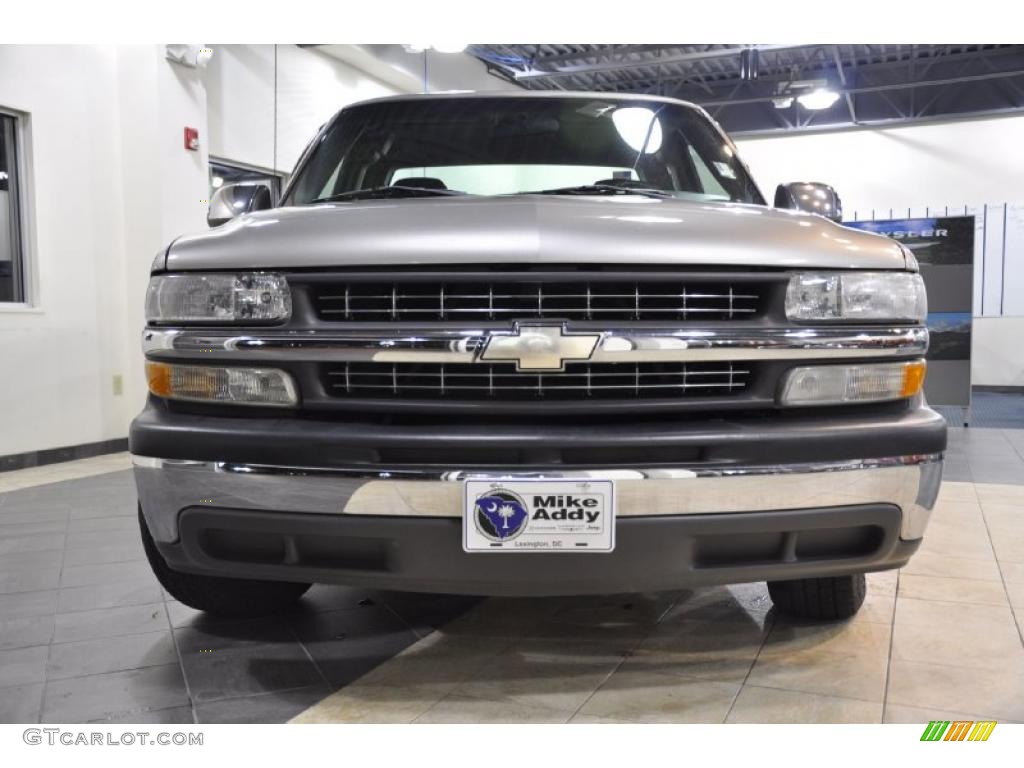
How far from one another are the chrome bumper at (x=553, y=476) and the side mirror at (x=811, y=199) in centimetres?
114

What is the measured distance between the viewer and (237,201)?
2.73 meters

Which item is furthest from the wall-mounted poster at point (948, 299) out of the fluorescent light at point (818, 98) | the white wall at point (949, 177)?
the white wall at point (949, 177)

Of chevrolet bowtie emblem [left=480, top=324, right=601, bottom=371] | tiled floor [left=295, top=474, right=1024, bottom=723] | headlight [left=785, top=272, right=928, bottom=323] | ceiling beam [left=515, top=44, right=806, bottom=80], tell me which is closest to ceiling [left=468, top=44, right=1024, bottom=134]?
ceiling beam [left=515, top=44, right=806, bottom=80]

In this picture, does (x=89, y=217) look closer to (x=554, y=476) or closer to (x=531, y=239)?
(x=531, y=239)

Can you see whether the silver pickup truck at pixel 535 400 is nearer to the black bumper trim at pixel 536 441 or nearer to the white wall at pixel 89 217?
the black bumper trim at pixel 536 441

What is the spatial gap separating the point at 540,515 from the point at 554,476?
0.08m

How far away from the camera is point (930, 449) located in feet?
6.15

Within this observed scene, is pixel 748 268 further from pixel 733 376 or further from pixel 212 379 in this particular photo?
pixel 212 379

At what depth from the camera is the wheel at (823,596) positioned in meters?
2.49

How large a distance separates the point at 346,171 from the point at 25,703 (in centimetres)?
183

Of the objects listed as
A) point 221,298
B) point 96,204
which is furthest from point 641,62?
point 221,298

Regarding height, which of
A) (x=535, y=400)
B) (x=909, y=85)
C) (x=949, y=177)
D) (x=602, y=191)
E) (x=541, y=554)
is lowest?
(x=541, y=554)
